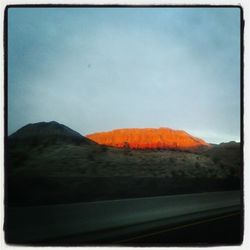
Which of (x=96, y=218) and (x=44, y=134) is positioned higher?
(x=44, y=134)

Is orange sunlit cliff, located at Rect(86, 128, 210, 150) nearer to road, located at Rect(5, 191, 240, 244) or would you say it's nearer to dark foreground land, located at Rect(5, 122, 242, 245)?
dark foreground land, located at Rect(5, 122, 242, 245)

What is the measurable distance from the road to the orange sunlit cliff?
23.1 inches

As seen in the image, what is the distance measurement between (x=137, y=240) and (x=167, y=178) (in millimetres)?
747

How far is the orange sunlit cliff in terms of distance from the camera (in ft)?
16.7

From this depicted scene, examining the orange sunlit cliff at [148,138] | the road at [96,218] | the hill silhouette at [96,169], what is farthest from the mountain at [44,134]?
the road at [96,218]

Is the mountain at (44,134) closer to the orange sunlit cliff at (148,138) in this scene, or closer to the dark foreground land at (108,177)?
the dark foreground land at (108,177)

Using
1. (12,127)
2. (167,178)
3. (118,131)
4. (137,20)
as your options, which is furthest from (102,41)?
(167,178)

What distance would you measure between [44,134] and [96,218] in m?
1.09

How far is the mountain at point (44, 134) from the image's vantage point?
5066 mm

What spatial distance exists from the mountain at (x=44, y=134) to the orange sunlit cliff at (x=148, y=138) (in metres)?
0.17

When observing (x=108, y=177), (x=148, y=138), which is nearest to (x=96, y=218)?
(x=108, y=177)

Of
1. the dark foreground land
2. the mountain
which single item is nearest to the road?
the dark foreground land

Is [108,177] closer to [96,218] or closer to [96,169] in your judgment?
[96,169]

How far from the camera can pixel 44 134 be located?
16.7ft
